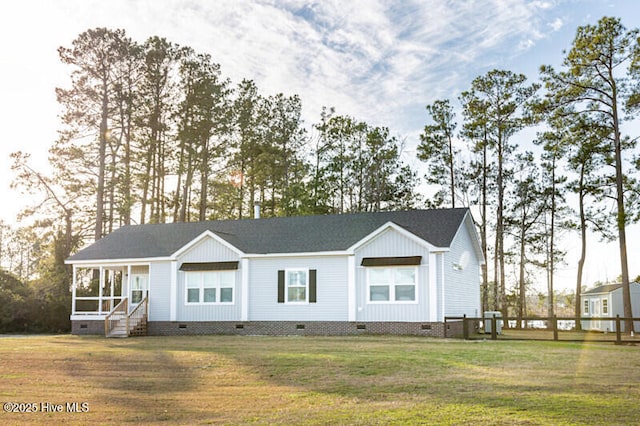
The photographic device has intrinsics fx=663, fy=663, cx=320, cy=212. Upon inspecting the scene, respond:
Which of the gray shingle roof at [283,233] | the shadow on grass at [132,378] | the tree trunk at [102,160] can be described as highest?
the tree trunk at [102,160]

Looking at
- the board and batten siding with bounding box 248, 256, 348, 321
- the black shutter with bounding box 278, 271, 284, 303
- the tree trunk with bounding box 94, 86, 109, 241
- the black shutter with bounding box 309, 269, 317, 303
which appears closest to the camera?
the board and batten siding with bounding box 248, 256, 348, 321

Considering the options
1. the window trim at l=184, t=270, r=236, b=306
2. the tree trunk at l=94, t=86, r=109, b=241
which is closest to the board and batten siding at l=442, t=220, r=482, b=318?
the window trim at l=184, t=270, r=236, b=306

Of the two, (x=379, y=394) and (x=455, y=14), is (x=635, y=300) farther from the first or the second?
(x=379, y=394)

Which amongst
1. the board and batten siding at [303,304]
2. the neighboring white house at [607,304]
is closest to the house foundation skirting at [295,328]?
the board and batten siding at [303,304]

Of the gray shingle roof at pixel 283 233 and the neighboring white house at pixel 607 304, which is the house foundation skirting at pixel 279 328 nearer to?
the gray shingle roof at pixel 283 233

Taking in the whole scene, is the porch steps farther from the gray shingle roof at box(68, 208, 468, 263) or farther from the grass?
the grass

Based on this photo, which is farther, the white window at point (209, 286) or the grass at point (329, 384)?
the white window at point (209, 286)

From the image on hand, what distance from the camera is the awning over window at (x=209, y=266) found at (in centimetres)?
2722

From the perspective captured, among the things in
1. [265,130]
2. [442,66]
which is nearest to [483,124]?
[442,66]

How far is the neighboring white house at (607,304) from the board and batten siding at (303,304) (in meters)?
15.9

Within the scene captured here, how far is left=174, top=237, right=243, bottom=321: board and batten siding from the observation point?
89.3 ft

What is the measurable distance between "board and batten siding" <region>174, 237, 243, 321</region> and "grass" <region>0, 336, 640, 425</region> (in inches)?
318

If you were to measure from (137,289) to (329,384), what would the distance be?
19.3m

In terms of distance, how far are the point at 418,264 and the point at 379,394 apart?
43.1ft
